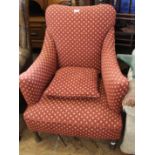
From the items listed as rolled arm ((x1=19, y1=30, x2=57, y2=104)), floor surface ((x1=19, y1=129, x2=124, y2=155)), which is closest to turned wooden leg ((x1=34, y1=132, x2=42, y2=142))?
floor surface ((x1=19, y1=129, x2=124, y2=155))

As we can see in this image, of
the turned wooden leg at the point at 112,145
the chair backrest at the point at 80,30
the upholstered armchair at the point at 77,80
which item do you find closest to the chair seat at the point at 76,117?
the upholstered armchair at the point at 77,80

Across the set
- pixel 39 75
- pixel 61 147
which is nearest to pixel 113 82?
pixel 39 75

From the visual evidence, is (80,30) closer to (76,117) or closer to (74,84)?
(74,84)

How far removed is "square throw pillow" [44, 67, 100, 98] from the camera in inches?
61.5

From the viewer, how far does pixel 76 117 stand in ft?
4.90

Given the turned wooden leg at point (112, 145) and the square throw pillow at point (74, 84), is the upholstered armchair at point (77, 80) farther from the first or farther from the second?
the turned wooden leg at point (112, 145)

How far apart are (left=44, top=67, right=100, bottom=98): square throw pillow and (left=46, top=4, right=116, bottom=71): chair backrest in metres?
0.14

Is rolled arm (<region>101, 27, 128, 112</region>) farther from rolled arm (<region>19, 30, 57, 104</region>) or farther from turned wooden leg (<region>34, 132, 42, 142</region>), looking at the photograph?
turned wooden leg (<region>34, 132, 42, 142</region>)
